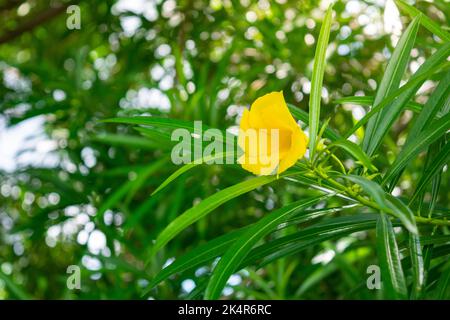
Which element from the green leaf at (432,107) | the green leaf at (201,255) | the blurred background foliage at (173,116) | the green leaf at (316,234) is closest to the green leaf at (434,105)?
the green leaf at (432,107)

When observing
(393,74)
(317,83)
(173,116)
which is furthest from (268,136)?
(173,116)

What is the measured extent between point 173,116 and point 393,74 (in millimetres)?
840

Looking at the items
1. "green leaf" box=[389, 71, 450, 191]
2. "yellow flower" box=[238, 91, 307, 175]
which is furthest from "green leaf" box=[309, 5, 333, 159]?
"green leaf" box=[389, 71, 450, 191]

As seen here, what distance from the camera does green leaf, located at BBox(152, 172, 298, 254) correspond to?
0.61m

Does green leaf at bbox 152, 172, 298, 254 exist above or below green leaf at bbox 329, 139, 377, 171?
below

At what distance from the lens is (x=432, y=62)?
651mm

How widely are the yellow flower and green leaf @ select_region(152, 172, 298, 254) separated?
0.07 ft

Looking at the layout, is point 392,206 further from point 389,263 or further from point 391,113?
point 391,113

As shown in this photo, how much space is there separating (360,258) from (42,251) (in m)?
1.11

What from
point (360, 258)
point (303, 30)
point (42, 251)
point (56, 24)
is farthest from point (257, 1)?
point (42, 251)

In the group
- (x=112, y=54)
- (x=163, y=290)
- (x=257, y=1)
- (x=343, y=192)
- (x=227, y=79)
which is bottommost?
(x=343, y=192)

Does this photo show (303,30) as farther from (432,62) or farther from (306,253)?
(432,62)

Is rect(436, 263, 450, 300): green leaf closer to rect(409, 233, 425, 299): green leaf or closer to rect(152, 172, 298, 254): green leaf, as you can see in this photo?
rect(409, 233, 425, 299): green leaf

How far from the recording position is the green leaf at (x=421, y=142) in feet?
2.09
